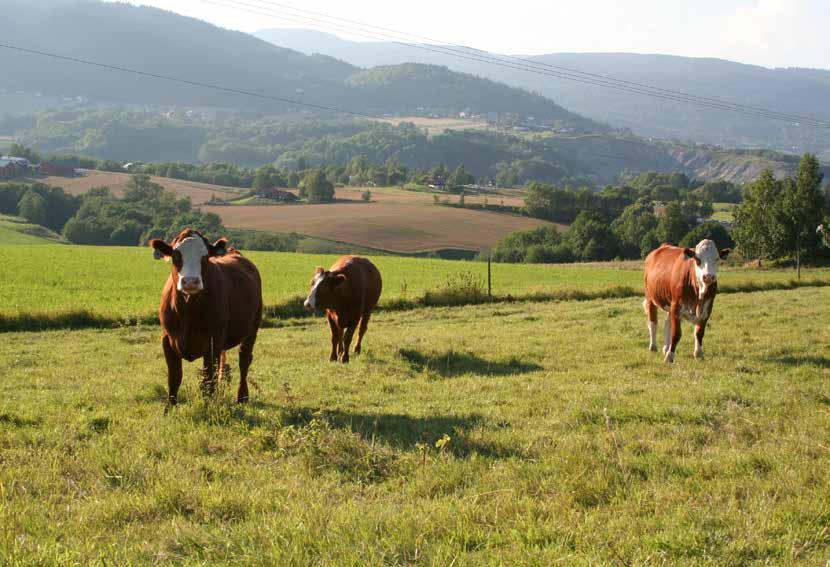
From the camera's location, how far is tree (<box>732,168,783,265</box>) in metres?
55.9

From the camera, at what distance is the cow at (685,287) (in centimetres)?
1389

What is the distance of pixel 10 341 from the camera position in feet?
59.6

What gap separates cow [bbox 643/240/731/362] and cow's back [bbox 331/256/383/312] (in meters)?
5.92

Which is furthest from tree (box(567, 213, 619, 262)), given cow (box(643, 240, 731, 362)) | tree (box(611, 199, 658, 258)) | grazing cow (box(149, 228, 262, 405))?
grazing cow (box(149, 228, 262, 405))

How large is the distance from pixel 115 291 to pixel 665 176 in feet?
490

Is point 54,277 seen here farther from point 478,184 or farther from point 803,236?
point 478,184

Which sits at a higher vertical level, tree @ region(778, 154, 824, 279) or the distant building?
tree @ region(778, 154, 824, 279)

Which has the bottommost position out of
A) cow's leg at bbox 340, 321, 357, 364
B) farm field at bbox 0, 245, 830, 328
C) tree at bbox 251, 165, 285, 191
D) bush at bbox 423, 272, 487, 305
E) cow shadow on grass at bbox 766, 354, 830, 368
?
farm field at bbox 0, 245, 830, 328

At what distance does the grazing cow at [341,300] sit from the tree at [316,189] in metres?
97.3

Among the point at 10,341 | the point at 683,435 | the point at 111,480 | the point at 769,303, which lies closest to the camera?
the point at 111,480

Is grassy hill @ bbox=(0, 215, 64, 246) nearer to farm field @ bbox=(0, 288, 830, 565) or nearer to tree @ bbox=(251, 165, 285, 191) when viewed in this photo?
tree @ bbox=(251, 165, 285, 191)

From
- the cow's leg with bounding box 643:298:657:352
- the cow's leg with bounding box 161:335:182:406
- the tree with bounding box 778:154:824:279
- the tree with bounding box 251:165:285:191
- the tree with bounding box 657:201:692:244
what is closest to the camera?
the cow's leg with bounding box 161:335:182:406

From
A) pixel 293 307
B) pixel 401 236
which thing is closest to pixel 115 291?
pixel 293 307

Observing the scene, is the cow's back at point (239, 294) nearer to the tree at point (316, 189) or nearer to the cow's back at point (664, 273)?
the cow's back at point (664, 273)
